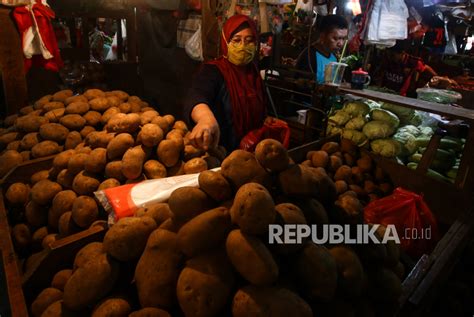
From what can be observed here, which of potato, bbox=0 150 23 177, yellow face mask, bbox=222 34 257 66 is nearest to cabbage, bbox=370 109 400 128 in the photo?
yellow face mask, bbox=222 34 257 66

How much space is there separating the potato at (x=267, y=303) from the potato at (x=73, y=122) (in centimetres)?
232

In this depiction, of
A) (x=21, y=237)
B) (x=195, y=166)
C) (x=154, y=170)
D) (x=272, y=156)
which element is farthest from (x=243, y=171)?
(x=21, y=237)

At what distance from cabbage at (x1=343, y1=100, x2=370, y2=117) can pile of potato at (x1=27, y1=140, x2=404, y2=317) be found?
6.75ft

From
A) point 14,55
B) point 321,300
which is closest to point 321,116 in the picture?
point 321,300

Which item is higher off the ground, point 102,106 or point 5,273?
point 102,106

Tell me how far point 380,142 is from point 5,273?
9.96 ft

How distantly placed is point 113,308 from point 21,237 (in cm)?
142

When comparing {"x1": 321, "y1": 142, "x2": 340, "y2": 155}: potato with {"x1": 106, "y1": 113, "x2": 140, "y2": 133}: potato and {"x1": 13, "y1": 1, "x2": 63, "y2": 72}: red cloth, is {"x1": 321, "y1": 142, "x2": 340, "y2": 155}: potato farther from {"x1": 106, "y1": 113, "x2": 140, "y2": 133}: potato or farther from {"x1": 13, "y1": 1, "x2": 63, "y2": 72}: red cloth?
{"x1": 13, "y1": 1, "x2": 63, "y2": 72}: red cloth

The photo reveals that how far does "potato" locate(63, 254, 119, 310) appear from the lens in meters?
1.29

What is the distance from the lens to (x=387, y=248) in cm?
160

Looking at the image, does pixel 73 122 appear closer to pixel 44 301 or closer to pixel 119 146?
pixel 119 146

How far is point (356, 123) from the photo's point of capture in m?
3.30

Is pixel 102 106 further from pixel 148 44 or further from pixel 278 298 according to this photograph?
pixel 148 44

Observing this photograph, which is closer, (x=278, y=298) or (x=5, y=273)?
(x=278, y=298)
